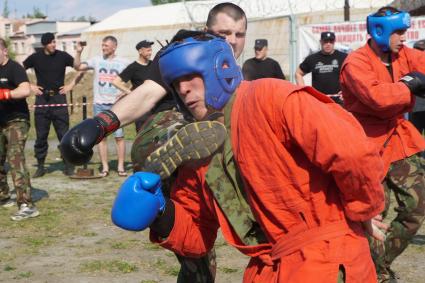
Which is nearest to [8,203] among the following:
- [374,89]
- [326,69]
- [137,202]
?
[326,69]

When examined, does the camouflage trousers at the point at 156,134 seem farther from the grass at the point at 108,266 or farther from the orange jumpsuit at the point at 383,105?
the grass at the point at 108,266

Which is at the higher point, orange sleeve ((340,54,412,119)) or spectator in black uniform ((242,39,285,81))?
orange sleeve ((340,54,412,119))

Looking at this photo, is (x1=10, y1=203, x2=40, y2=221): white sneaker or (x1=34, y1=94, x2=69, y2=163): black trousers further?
(x1=34, y1=94, x2=69, y2=163): black trousers

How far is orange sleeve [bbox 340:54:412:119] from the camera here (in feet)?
14.4

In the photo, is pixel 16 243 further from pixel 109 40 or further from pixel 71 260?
pixel 109 40

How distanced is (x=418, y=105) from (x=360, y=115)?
5.38m

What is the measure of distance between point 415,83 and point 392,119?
1.10 ft

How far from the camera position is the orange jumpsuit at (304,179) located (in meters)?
2.24

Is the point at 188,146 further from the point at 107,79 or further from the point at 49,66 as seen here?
the point at 49,66

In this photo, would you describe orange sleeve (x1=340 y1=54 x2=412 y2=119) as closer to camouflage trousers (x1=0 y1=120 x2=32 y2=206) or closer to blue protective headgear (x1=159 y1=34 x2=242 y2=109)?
blue protective headgear (x1=159 y1=34 x2=242 y2=109)

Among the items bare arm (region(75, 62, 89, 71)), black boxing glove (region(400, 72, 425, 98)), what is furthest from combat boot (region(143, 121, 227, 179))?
bare arm (region(75, 62, 89, 71))

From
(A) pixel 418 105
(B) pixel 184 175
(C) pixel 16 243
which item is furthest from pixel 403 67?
(A) pixel 418 105

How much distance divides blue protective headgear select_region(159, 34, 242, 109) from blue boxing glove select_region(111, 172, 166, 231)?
1.18 ft

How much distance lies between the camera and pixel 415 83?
4430mm
